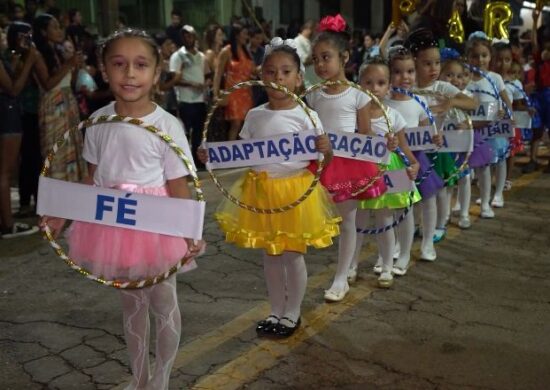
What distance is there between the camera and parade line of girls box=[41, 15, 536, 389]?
123 inches

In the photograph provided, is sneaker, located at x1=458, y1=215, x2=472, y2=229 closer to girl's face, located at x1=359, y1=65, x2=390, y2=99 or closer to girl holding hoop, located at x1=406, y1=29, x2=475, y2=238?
girl holding hoop, located at x1=406, y1=29, x2=475, y2=238

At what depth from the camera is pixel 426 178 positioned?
555 cm

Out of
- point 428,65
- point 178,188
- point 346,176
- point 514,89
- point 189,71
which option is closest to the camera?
point 178,188

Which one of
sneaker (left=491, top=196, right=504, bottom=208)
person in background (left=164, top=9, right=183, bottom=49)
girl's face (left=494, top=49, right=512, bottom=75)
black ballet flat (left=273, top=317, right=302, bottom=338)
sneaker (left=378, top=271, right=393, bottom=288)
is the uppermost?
person in background (left=164, top=9, right=183, bottom=49)

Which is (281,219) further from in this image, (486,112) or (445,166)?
(486,112)

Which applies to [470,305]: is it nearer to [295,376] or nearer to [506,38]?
[295,376]

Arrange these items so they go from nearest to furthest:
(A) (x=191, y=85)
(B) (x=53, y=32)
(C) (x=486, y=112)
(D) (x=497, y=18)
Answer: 1. (C) (x=486, y=112)
2. (B) (x=53, y=32)
3. (D) (x=497, y=18)
4. (A) (x=191, y=85)

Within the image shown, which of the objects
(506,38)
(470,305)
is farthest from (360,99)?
(506,38)

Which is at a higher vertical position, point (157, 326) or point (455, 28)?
point (455, 28)

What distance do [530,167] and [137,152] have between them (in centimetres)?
798

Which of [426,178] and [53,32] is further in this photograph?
[53,32]

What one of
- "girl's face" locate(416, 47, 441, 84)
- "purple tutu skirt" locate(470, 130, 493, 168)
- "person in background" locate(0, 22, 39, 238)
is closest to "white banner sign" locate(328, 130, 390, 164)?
"girl's face" locate(416, 47, 441, 84)

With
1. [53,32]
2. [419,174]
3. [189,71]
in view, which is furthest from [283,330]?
[189,71]

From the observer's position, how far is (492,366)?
12.3ft
